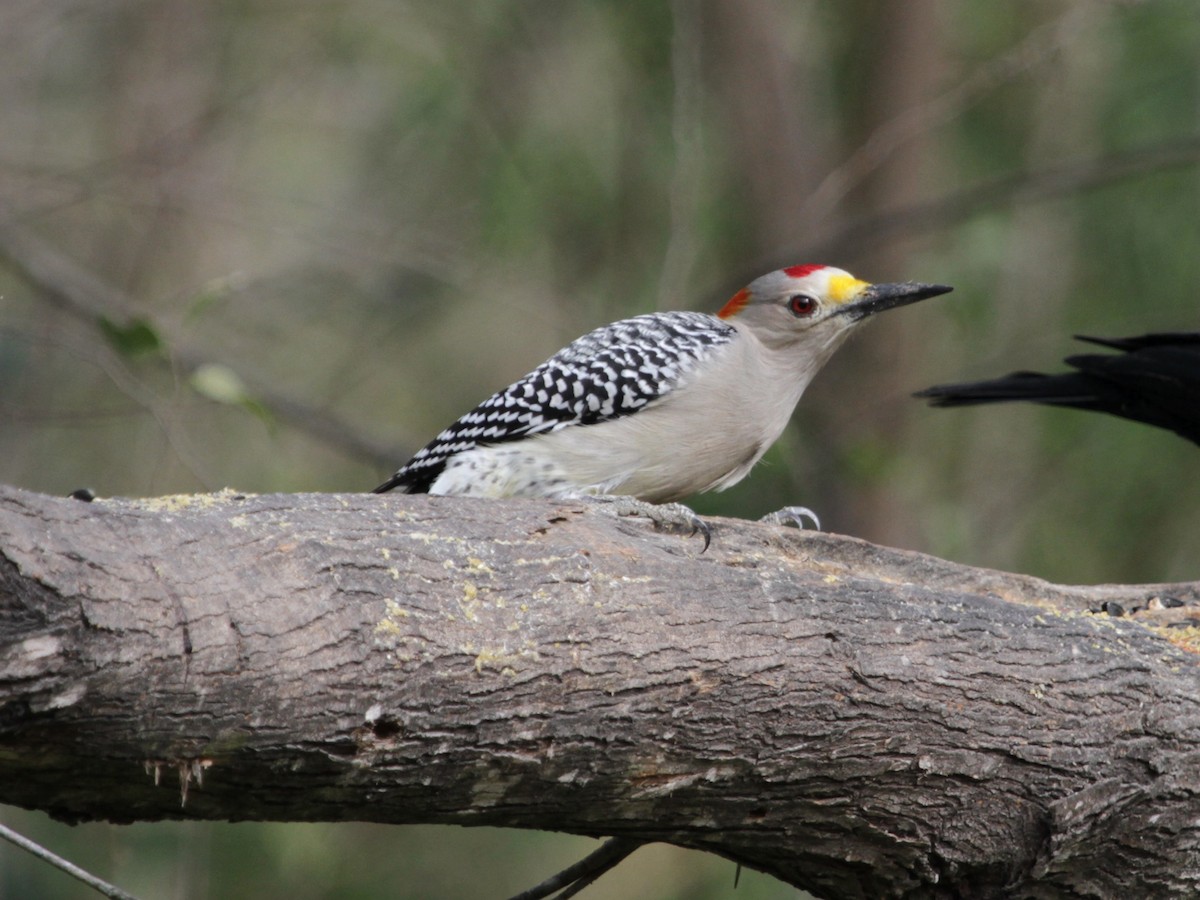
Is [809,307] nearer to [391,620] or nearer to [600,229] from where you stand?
[391,620]

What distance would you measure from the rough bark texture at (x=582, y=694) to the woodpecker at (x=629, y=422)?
65cm

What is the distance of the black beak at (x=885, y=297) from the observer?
165 inches

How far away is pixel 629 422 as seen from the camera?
3924mm

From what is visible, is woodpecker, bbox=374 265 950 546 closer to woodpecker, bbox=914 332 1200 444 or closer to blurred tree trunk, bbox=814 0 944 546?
woodpecker, bbox=914 332 1200 444

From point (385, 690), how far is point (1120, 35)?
664cm

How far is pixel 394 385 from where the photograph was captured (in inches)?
333

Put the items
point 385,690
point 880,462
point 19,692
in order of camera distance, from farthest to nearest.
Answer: point 880,462 < point 385,690 < point 19,692

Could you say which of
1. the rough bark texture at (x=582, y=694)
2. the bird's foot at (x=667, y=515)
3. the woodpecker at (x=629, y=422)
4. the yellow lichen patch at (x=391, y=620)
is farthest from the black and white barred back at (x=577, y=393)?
the yellow lichen patch at (x=391, y=620)

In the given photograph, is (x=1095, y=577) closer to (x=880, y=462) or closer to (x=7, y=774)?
(x=880, y=462)

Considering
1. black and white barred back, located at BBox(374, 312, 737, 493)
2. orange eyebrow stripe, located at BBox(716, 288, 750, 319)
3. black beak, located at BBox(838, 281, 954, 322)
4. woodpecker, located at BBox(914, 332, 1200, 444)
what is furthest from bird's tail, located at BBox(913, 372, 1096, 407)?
black and white barred back, located at BBox(374, 312, 737, 493)

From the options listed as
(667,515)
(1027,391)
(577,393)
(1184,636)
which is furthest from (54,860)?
(1027,391)

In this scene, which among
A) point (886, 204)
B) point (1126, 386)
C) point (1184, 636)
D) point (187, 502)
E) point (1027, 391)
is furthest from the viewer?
point (886, 204)

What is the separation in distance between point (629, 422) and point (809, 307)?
0.91 meters

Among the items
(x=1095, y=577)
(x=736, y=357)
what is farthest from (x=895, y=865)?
(x=1095, y=577)
